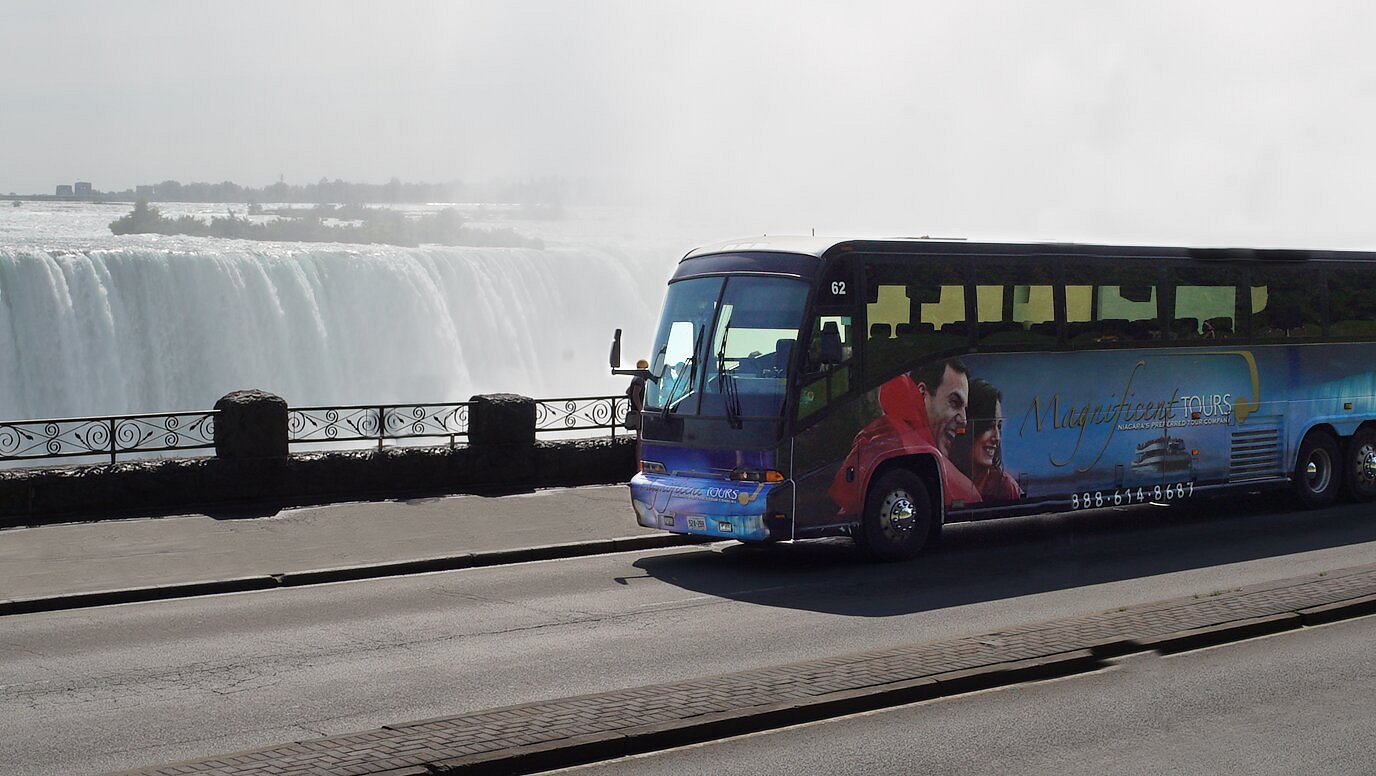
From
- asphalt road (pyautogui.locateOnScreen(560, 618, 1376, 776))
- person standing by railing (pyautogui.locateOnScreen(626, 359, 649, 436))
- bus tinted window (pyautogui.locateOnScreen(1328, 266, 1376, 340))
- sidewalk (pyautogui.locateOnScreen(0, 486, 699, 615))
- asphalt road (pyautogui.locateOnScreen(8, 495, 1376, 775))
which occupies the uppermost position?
bus tinted window (pyautogui.locateOnScreen(1328, 266, 1376, 340))

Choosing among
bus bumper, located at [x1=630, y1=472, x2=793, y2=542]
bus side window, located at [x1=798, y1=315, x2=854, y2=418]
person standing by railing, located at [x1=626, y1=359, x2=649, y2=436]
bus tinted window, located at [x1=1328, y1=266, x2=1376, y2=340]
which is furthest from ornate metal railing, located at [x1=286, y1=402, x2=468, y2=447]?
bus tinted window, located at [x1=1328, y1=266, x2=1376, y2=340]

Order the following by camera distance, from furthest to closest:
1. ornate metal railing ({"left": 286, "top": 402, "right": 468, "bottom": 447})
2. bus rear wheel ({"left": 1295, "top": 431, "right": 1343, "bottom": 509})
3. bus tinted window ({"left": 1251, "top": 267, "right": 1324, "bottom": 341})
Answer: ornate metal railing ({"left": 286, "top": 402, "right": 468, "bottom": 447})
bus rear wheel ({"left": 1295, "top": 431, "right": 1343, "bottom": 509})
bus tinted window ({"left": 1251, "top": 267, "right": 1324, "bottom": 341})

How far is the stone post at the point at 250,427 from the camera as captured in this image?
1898 cm

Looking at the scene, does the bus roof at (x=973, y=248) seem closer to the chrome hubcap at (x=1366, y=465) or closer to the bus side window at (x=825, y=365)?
the bus side window at (x=825, y=365)

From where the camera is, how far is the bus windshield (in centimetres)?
1488

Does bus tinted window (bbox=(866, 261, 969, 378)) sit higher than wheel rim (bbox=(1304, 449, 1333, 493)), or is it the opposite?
bus tinted window (bbox=(866, 261, 969, 378))

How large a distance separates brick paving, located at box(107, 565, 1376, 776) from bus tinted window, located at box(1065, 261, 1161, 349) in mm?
5323

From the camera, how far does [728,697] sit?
9195 mm

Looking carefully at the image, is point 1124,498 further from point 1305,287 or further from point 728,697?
point 728,697

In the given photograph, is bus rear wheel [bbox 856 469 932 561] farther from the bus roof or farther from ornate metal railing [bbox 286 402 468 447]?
ornate metal railing [bbox 286 402 468 447]

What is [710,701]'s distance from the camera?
9094mm

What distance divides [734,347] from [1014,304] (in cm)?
365

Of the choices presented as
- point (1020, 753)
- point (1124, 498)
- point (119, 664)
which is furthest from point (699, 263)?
point (1020, 753)

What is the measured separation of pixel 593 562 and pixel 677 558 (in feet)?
3.23
